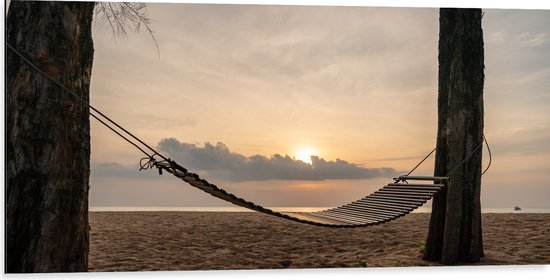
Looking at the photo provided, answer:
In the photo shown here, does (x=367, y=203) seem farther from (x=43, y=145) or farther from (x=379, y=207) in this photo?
(x=43, y=145)

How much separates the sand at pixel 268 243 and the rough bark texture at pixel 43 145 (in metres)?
1.74

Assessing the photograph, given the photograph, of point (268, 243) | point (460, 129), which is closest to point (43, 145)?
point (460, 129)

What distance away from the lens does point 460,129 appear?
405 centimetres

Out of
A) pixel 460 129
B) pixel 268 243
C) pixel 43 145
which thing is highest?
pixel 460 129

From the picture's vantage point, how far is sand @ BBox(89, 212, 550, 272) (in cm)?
453

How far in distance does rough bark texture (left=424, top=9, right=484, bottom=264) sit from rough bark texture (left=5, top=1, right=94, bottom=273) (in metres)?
2.51

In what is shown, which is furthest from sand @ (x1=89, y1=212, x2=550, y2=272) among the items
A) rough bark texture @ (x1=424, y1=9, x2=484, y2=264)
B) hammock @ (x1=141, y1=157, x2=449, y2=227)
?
hammock @ (x1=141, y1=157, x2=449, y2=227)

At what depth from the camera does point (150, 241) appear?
5559mm

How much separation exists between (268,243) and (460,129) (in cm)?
214

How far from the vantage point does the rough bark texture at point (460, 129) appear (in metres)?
4.05

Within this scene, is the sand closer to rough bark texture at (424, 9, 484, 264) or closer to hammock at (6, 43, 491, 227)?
rough bark texture at (424, 9, 484, 264)

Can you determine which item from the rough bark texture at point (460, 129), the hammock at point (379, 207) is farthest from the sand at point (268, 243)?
the hammock at point (379, 207)

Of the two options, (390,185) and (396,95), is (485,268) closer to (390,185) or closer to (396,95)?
(390,185)

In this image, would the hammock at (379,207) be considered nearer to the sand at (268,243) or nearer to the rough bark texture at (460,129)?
the rough bark texture at (460,129)
